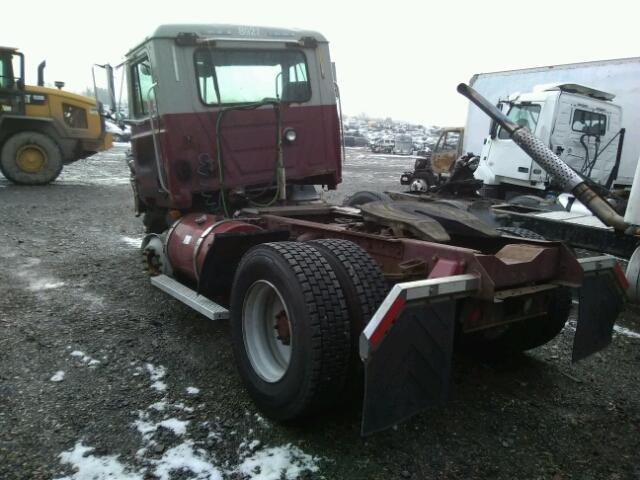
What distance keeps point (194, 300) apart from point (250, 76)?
2.29 meters

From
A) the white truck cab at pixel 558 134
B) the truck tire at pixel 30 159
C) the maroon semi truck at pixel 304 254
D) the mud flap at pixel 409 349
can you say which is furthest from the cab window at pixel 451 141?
the mud flap at pixel 409 349

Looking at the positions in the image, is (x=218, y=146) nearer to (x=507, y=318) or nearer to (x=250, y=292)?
(x=250, y=292)

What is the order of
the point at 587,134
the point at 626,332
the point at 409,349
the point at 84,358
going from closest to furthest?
the point at 409,349 < the point at 84,358 < the point at 626,332 < the point at 587,134

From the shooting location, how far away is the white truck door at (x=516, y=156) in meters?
9.52

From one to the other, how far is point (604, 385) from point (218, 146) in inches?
142

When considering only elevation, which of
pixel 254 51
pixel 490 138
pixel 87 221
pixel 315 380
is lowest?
pixel 87 221

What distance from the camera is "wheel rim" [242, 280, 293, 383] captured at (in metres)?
2.99

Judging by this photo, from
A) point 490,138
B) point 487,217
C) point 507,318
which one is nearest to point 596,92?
point 490,138

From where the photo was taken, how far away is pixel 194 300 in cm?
376

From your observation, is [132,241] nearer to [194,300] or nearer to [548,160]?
[194,300]

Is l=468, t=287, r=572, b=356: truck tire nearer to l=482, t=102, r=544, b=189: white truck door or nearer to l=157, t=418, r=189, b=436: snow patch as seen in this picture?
l=157, t=418, r=189, b=436: snow patch

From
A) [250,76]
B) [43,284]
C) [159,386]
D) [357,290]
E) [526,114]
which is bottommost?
[43,284]

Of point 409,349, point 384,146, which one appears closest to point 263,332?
point 409,349

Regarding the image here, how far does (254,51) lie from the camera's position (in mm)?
4805
